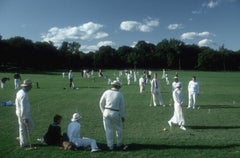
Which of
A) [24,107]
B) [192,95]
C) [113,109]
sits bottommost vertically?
[192,95]

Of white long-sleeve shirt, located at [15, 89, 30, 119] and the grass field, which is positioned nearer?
the grass field

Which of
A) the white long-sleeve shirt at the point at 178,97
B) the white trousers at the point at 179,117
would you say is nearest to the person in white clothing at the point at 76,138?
the white trousers at the point at 179,117

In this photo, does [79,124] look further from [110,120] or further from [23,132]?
[23,132]

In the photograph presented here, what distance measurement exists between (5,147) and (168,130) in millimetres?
7322

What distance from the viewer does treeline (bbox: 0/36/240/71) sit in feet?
426

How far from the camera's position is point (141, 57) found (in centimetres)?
14925

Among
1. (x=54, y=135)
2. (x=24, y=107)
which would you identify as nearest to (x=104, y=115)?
(x=54, y=135)

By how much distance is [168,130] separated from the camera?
587 inches

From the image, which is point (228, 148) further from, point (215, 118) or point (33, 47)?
point (33, 47)

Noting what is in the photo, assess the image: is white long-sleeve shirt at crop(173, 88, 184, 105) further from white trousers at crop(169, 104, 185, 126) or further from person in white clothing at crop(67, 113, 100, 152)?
person in white clothing at crop(67, 113, 100, 152)

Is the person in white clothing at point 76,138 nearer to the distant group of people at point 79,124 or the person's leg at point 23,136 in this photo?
the distant group of people at point 79,124

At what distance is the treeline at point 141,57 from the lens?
129875 millimetres

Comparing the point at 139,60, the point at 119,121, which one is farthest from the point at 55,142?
the point at 139,60

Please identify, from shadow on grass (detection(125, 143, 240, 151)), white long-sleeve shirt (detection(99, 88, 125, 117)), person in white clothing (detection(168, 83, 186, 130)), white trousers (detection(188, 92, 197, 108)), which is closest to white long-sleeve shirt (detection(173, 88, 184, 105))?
person in white clothing (detection(168, 83, 186, 130))
